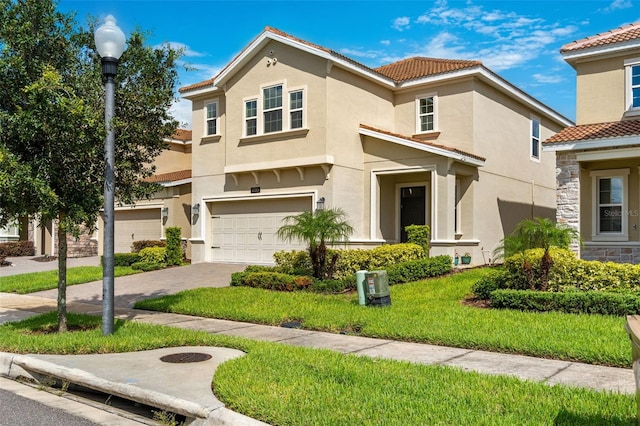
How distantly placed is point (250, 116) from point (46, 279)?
9059 mm

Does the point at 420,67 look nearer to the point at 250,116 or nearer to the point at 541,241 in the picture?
the point at 250,116

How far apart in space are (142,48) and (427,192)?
12.1 m

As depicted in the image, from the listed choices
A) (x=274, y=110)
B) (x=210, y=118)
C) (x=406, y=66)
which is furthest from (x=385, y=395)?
→ (x=406, y=66)

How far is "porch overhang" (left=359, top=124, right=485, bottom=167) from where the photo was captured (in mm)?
17984

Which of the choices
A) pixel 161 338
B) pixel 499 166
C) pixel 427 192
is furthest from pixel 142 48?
pixel 499 166

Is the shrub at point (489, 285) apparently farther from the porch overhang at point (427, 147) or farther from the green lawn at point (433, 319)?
the porch overhang at point (427, 147)

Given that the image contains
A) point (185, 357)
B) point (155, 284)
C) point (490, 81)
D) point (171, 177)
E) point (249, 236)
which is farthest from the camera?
point (171, 177)

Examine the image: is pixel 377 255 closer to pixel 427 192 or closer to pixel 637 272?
pixel 427 192

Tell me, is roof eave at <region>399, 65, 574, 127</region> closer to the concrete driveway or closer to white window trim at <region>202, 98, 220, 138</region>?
white window trim at <region>202, 98, 220, 138</region>

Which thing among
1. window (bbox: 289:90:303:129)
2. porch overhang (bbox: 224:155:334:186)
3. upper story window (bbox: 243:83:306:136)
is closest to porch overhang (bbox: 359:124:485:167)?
porch overhang (bbox: 224:155:334:186)

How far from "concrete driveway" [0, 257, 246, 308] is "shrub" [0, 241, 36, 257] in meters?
13.1

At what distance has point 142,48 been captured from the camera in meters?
10.8

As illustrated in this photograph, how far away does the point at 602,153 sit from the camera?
15.6 m

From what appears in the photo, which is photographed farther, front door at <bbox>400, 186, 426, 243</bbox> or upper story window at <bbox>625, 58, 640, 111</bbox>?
front door at <bbox>400, 186, 426, 243</bbox>
